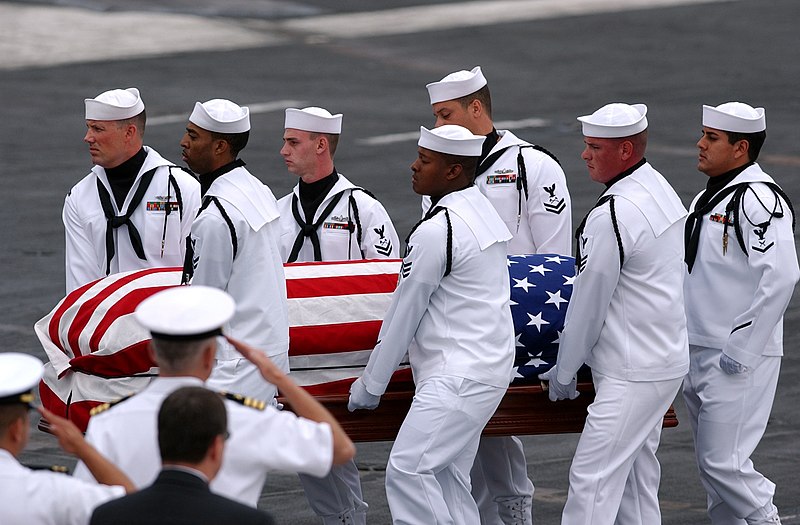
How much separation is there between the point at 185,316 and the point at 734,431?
3374mm

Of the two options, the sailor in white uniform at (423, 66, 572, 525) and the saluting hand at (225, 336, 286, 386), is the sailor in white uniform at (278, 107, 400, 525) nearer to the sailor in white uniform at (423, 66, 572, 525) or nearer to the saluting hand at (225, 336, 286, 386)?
the sailor in white uniform at (423, 66, 572, 525)

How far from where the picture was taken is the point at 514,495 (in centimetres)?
777

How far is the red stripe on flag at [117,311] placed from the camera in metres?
6.84

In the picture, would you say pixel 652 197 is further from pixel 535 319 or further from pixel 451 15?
pixel 451 15

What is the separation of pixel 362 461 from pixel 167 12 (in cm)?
1744

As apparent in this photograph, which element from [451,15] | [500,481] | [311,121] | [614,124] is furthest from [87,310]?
[451,15]

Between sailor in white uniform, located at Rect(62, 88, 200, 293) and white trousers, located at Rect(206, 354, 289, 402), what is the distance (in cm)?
106

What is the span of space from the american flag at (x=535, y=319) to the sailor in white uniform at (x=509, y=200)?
2.33 ft

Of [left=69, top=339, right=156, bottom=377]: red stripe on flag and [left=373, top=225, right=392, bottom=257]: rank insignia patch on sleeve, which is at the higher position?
[left=373, top=225, right=392, bottom=257]: rank insignia patch on sleeve

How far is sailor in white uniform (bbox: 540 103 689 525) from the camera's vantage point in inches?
260

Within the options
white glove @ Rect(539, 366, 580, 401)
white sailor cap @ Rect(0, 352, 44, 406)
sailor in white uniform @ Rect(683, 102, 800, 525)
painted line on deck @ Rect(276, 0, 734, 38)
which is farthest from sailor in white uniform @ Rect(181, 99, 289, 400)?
painted line on deck @ Rect(276, 0, 734, 38)

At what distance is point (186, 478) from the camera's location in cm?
412

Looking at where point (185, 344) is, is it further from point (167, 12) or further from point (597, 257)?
point (167, 12)

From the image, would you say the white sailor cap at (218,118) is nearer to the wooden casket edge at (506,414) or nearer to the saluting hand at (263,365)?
the wooden casket edge at (506,414)
